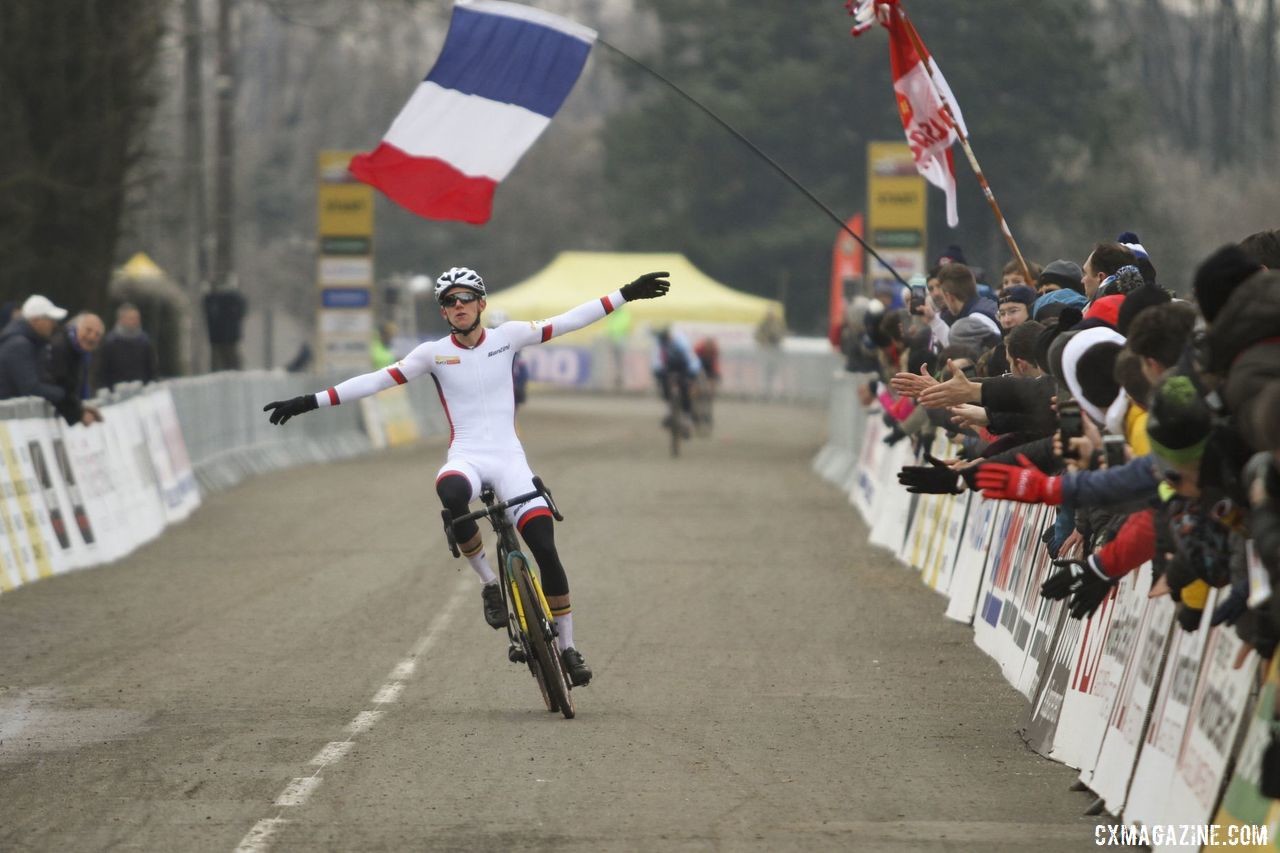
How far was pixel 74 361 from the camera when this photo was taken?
18.3 metres

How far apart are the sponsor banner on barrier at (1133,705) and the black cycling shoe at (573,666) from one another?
301cm

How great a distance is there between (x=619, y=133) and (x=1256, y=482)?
69.6m

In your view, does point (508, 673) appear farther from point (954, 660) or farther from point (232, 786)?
point (232, 786)

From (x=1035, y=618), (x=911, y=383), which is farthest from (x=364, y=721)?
(x=1035, y=618)

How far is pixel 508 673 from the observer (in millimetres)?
12125

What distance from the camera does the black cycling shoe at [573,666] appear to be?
10820mm

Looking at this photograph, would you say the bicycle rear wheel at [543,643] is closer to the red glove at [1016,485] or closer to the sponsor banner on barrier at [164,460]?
the red glove at [1016,485]

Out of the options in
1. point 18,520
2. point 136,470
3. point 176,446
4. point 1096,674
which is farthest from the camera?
point 176,446

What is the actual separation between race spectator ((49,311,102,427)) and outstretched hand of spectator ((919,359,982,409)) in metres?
10.2

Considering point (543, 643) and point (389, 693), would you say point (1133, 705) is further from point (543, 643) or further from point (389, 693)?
point (389, 693)

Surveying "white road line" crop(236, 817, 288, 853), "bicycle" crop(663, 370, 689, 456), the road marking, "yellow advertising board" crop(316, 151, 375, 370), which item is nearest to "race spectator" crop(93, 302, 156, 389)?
the road marking

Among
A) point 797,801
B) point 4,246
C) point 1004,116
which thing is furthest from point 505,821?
point 1004,116

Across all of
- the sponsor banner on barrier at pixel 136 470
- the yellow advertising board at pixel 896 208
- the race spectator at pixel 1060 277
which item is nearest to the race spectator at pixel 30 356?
the sponsor banner on barrier at pixel 136 470

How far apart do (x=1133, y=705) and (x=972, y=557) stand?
5940 millimetres
